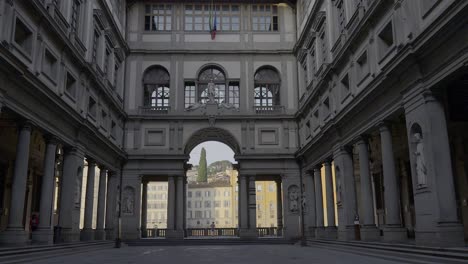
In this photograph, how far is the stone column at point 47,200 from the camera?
22125mm

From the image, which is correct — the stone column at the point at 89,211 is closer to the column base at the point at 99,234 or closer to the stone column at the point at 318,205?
the column base at the point at 99,234

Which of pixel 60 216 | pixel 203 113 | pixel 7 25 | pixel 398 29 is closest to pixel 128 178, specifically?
pixel 203 113

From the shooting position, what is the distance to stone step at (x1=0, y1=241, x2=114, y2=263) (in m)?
16.6

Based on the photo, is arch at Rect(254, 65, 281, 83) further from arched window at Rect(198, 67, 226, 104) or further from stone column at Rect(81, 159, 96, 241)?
stone column at Rect(81, 159, 96, 241)

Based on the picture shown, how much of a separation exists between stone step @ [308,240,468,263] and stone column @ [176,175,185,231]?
16.3 metres

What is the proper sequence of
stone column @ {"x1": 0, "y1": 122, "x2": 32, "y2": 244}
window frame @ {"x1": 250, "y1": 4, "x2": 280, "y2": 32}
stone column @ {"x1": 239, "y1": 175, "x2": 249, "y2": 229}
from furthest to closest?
window frame @ {"x1": 250, "y1": 4, "x2": 280, "y2": 32} → stone column @ {"x1": 239, "y1": 175, "x2": 249, "y2": 229} → stone column @ {"x1": 0, "y1": 122, "x2": 32, "y2": 244}

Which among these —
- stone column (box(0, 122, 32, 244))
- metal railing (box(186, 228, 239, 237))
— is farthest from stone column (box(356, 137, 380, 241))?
metal railing (box(186, 228, 239, 237))

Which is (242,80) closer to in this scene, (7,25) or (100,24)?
(100,24)

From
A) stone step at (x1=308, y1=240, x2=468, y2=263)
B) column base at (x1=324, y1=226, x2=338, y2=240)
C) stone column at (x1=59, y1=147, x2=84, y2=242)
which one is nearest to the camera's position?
→ stone step at (x1=308, y1=240, x2=468, y2=263)

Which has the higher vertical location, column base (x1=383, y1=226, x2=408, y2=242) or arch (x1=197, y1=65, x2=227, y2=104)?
arch (x1=197, y1=65, x2=227, y2=104)

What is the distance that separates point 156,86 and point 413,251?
29.0m

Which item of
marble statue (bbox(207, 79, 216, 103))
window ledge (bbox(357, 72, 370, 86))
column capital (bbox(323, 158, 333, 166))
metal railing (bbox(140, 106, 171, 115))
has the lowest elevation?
column capital (bbox(323, 158, 333, 166))

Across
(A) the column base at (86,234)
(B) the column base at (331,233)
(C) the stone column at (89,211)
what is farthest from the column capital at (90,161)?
(B) the column base at (331,233)

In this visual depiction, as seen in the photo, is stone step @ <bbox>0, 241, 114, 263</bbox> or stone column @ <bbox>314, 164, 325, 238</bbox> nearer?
stone step @ <bbox>0, 241, 114, 263</bbox>
